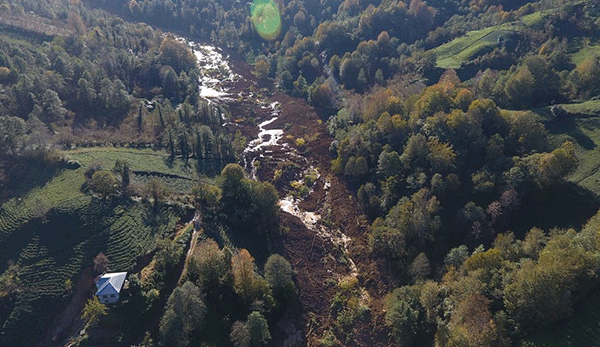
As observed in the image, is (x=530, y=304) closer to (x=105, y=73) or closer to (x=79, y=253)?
(x=79, y=253)

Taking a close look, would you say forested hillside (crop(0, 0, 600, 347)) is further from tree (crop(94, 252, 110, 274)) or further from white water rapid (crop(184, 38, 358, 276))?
white water rapid (crop(184, 38, 358, 276))

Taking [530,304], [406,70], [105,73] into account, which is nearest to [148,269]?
[530,304]

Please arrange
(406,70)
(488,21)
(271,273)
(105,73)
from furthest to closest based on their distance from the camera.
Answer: (488,21), (406,70), (105,73), (271,273)

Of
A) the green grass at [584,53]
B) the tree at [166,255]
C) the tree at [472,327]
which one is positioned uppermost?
the green grass at [584,53]

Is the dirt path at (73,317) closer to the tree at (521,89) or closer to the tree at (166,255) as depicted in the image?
the tree at (166,255)

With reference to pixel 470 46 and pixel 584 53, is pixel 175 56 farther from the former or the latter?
pixel 584 53

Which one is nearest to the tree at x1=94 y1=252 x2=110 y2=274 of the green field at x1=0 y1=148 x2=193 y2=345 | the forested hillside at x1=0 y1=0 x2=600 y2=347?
the forested hillside at x1=0 y1=0 x2=600 y2=347

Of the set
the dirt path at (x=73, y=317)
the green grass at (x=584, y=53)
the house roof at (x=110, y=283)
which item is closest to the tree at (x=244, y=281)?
the house roof at (x=110, y=283)
